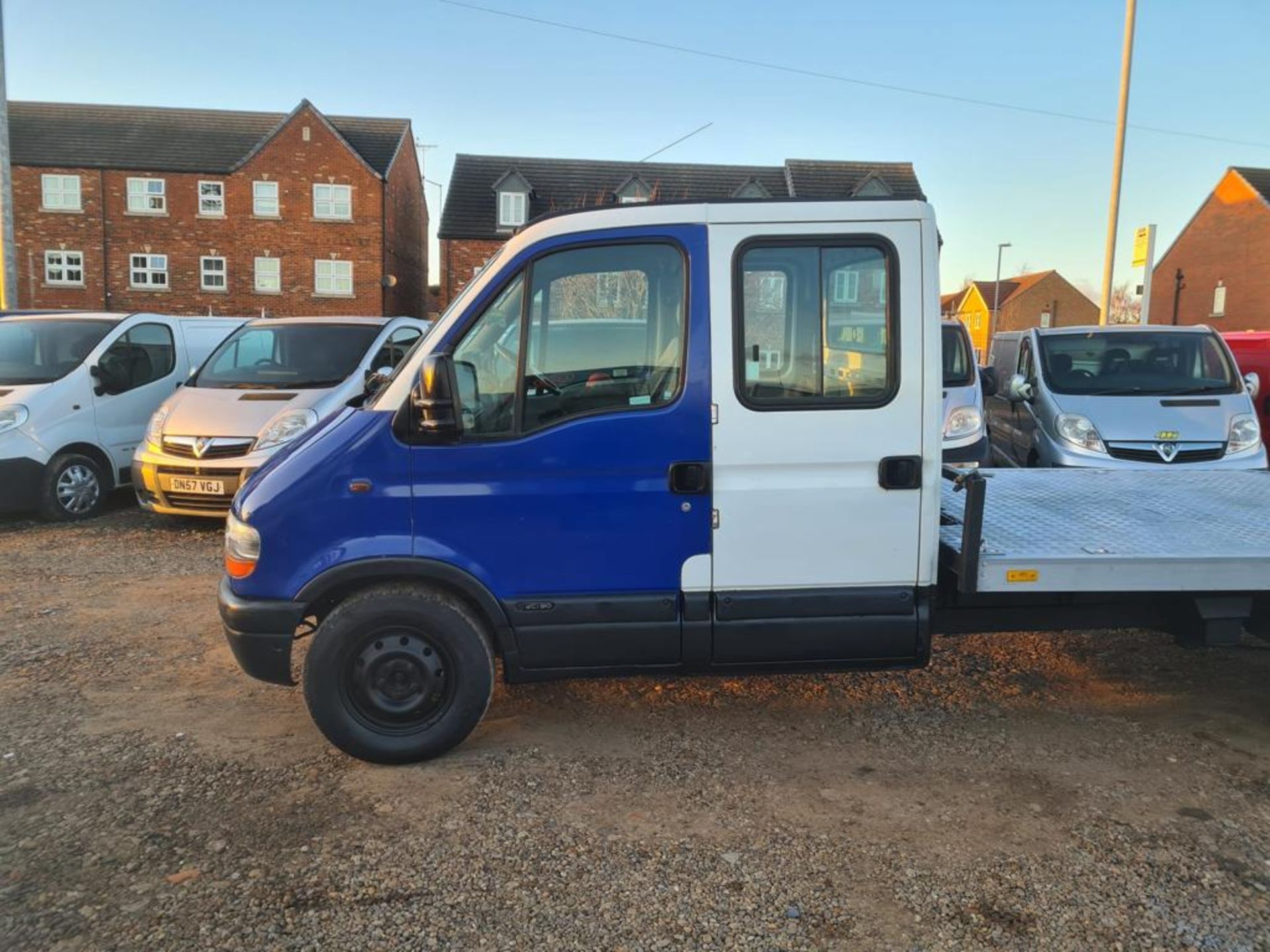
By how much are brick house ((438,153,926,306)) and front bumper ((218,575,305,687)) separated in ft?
106

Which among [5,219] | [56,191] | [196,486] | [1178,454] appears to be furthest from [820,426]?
[56,191]

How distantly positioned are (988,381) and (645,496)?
274 inches

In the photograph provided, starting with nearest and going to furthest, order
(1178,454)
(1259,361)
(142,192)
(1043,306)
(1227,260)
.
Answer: (1178,454)
(1259,361)
(142,192)
(1227,260)
(1043,306)

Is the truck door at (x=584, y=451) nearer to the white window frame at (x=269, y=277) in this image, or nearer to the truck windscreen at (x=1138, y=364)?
the truck windscreen at (x=1138, y=364)

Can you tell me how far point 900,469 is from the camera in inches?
150

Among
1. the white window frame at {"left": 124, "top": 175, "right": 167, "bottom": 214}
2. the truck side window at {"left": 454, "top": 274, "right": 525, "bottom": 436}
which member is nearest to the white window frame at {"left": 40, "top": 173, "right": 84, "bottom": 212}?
the white window frame at {"left": 124, "top": 175, "right": 167, "bottom": 214}

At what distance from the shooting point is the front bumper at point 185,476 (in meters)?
8.19

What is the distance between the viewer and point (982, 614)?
411 centimetres

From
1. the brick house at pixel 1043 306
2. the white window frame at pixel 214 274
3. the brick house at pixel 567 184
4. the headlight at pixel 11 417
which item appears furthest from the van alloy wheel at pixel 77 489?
the brick house at pixel 1043 306

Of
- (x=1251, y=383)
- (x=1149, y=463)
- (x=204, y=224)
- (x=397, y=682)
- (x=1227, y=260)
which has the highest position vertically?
(x=204, y=224)

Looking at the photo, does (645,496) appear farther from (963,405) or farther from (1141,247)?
(1141,247)

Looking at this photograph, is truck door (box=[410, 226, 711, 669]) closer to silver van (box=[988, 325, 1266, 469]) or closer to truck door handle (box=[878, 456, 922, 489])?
truck door handle (box=[878, 456, 922, 489])

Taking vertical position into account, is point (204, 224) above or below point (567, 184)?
below

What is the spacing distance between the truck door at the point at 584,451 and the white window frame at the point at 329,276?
34.9m
